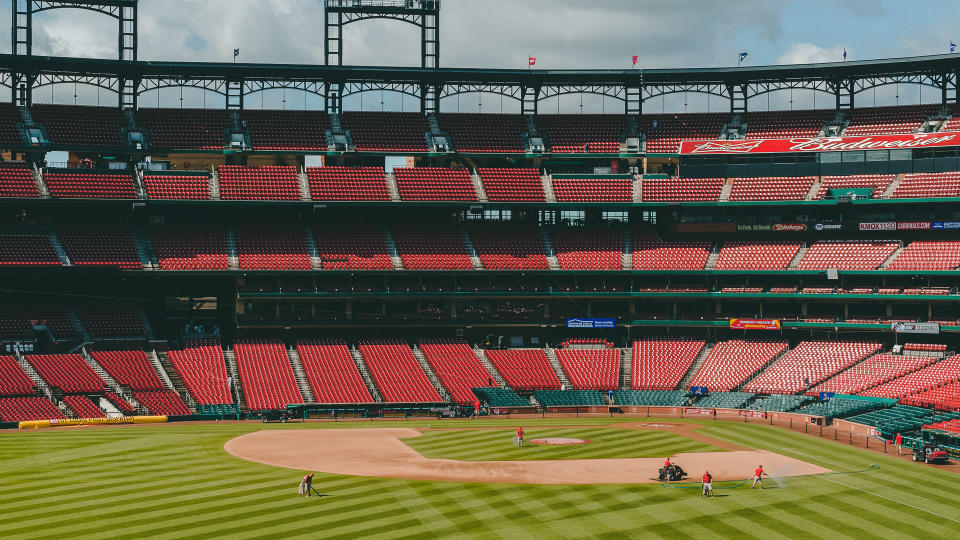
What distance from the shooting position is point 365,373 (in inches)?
3290

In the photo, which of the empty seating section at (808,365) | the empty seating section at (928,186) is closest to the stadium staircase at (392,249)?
the empty seating section at (808,365)

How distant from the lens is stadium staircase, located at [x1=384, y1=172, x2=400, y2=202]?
307 ft

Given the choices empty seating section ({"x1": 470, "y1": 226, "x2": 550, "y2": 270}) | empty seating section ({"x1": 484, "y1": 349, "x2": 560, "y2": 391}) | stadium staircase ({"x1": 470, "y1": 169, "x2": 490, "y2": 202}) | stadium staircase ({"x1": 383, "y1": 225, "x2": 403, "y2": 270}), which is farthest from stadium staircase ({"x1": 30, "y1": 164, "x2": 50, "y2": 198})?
empty seating section ({"x1": 484, "y1": 349, "x2": 560, "y2": 391})

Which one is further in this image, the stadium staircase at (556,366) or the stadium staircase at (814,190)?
the stadium staircase at (814,190)

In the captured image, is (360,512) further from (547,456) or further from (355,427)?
(355,427)

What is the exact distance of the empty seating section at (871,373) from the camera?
78250 millimetres

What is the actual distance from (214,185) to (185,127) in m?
10.5

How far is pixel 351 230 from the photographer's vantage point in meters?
95.6

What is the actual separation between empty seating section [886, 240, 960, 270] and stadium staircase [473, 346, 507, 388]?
35812mm

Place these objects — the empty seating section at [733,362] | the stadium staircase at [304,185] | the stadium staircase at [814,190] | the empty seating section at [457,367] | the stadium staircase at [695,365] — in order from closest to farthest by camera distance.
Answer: the empty seating section at [457,367] < the empty seating section at [733,362] < the stadium staircase at [695,365] < the stadium staircase at [814,190] < the stadium staircase at [304,185]

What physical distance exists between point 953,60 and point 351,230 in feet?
196

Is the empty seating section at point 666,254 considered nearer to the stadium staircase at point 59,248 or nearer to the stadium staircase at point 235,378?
the stadium staircase at point 235,378

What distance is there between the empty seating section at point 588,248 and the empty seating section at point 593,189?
4.41 m

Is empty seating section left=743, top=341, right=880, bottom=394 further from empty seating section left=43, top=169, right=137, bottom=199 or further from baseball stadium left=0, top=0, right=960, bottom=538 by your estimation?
empty seating section left=43, top=169, right=137, bottom=199
